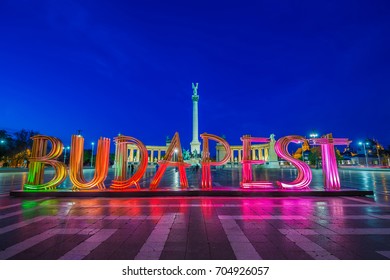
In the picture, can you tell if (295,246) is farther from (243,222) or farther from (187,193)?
(187,193)

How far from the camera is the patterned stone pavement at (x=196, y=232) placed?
4.71 metres

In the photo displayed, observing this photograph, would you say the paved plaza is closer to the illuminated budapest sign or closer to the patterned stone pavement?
the patterned stone pavement

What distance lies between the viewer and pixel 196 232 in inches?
241

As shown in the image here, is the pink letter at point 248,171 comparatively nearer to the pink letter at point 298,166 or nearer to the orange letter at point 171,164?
the pink letter at point 298,166

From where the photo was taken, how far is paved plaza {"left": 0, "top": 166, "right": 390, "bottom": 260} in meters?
4.71

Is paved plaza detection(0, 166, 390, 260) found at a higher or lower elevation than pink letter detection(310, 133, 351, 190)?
lower

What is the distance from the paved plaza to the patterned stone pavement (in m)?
0.02

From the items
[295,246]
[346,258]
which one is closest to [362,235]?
[346,258]

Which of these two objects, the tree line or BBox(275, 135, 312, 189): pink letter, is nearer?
BBox(275, 135, 312, 189): pink letter

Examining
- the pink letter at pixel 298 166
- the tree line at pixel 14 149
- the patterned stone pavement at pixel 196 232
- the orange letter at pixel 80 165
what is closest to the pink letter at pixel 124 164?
the orange letter at pixel 80 165

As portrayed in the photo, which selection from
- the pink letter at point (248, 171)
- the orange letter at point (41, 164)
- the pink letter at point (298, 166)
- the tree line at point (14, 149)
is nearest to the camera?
the pink letter at point (298, 166)

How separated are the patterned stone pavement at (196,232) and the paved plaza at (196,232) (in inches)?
0.6

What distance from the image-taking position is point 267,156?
7881cm

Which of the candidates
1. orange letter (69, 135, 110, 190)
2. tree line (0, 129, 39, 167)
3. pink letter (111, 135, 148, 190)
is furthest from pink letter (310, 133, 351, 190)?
tree line (0, 129, 39, 167)
